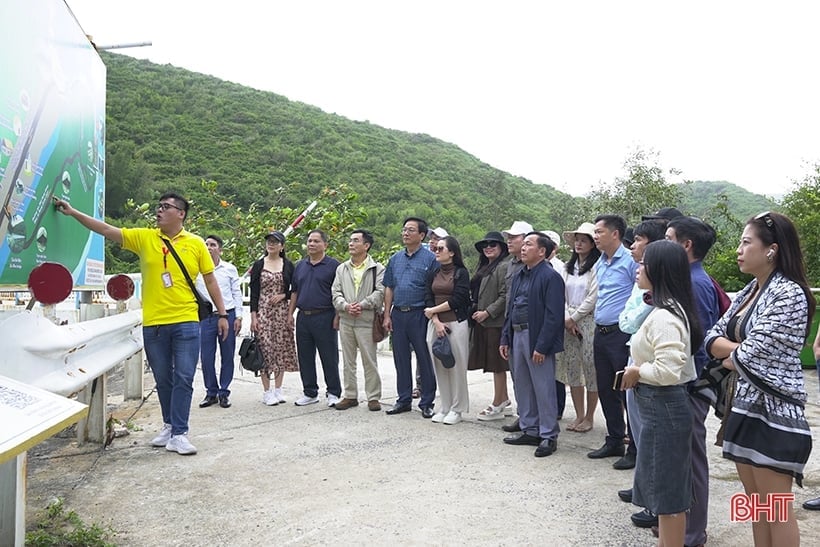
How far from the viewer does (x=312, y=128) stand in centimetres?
4772

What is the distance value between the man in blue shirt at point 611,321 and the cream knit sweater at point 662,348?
158 centimetres

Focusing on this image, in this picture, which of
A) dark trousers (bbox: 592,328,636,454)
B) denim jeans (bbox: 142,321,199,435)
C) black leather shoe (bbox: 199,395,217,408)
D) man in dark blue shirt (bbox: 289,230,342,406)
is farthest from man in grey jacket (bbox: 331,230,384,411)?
dark trousers (bbox: 592,328,636,454)

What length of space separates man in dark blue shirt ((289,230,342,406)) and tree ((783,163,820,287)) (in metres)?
6.50

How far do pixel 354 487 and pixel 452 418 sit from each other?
1912 mm

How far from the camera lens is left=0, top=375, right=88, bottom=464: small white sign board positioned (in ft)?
6.00

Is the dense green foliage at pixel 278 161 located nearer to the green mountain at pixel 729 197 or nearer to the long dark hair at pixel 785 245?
the green mountain at pixel 729 197

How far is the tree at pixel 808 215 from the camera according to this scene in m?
11.4

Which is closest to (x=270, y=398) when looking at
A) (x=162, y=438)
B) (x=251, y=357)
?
(x=251, y=357)

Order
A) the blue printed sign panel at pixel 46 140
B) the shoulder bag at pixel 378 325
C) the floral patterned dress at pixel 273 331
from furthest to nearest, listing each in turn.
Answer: the floral patterned dress at pixel 273 331, the shoulder bag at pixel 378 325, the blue printed sign panel at pixel 46 140

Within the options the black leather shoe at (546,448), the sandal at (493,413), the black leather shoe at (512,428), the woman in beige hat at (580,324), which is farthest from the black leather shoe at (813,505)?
the sandal at (493,413)

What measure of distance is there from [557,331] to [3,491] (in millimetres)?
3611

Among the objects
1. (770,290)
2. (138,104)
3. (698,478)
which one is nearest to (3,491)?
(698,478)

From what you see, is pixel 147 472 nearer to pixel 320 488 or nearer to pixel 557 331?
pixel 320 488

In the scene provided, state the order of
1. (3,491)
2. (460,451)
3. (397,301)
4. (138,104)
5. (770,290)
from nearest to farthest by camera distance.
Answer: (770,290) → (3,491) → (460,451) → (397,301) → (138,104)
